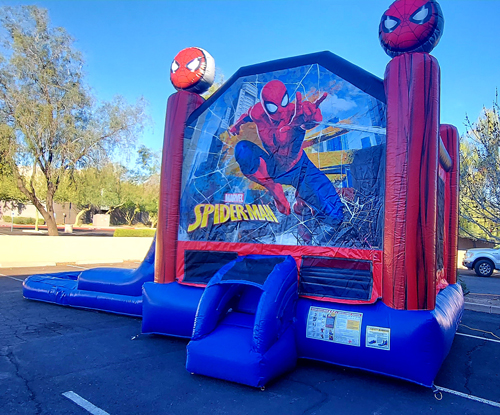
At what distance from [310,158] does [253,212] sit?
3.71ft

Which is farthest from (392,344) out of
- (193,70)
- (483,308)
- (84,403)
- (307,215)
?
(483,308)

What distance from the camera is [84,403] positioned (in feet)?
11.7

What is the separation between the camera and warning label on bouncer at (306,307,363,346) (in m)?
4.39

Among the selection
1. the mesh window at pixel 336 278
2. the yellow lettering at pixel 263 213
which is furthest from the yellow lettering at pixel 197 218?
the mesh window at pixel 336 278

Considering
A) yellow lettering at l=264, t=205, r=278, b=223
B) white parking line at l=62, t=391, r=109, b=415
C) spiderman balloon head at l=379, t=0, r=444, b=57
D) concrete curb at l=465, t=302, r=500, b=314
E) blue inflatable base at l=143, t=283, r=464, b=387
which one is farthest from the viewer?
concrete curb at l=465, t=302, r=500, b=314

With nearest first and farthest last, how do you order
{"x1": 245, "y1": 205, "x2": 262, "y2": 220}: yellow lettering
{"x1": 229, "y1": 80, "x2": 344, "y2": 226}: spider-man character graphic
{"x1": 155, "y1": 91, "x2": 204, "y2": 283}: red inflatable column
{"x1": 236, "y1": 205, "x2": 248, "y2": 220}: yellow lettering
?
{"x1": 229, "y1": 80, "x2": 344, "y2": 226}: spider-man character graphic < {"x1": 245, "y1": 205, "x2": 262, "y2": 220}: yellow lettering < {"x1": 236, "y1": 205, "x2": 248, "y2": 220}: yellow lettering < {"x1": 155, "y1": 91, "x2": 204, "y2": 283}: red inflatable column

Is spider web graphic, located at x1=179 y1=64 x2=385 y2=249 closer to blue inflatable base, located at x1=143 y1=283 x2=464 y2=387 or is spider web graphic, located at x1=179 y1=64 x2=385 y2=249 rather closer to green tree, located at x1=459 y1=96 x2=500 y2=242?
blue inflatable base, located at x1=143 y1=283 x2=464 y2=387

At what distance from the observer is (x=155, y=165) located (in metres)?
37.7

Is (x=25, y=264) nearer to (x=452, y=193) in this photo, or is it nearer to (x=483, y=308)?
(x=452, y=193)

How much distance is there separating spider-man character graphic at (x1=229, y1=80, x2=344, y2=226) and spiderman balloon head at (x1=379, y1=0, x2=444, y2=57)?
1.08 meters

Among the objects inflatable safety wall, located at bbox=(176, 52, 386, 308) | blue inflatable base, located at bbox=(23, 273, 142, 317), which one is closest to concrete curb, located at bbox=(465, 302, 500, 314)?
inflatable safety wall, located at bbox=(176, 52, 386, 308)

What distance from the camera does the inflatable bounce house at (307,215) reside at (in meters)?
4.29

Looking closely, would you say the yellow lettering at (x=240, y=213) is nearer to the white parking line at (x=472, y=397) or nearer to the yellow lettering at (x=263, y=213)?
the yellow lettering at (x=263, y=213)

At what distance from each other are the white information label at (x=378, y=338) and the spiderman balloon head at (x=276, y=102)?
2994 mm
